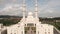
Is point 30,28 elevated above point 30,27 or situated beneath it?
situated beneath

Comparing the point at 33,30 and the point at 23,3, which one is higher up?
the point at 23,3

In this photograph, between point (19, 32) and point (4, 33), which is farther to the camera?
point (4, 33)

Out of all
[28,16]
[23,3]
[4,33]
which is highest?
[23,3]

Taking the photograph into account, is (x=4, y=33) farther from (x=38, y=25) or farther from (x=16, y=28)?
(x=38, y=25)

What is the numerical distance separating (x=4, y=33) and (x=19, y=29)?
116 inches

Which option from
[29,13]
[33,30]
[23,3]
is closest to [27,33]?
[33,30]

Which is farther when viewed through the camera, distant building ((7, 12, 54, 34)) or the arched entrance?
the arched entrance

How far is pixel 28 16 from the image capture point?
72.4 feet

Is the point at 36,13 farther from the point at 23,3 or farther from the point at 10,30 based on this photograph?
the point at 10,30

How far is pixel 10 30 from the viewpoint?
2173 cm

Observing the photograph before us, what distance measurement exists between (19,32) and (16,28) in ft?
1.99

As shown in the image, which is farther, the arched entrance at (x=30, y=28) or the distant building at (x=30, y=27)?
the arched entrance at (x=30, y=28)

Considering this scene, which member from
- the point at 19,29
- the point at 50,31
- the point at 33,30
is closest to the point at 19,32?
the point at 19,29

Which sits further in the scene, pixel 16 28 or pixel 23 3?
pixel 23 3
